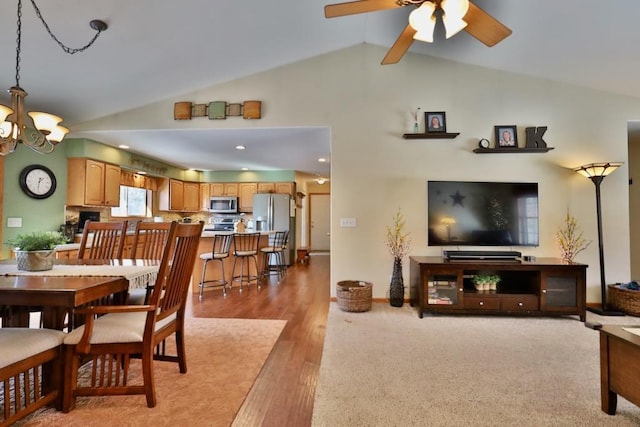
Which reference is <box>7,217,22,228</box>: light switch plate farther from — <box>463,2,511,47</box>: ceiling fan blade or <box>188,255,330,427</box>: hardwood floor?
<box>463,2,511,47</box>: ceiling fan blade

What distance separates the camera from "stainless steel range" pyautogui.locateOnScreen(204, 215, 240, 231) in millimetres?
7245

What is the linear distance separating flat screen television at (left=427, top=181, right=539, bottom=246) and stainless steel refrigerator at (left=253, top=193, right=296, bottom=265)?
12.8 feet

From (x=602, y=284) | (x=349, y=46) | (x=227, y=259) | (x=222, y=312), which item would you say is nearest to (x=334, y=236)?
(x=222, y=312)

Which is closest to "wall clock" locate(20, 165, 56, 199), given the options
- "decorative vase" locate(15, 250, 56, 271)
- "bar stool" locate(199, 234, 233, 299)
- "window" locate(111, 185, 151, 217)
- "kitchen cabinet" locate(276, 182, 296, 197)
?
"window" locate(111, 185, 151, 217)

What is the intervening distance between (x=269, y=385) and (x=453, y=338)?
1.69m

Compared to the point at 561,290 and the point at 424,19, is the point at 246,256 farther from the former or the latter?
the point at 561,290

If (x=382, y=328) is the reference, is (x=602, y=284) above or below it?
above

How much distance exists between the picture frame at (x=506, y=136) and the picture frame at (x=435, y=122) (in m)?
0.64

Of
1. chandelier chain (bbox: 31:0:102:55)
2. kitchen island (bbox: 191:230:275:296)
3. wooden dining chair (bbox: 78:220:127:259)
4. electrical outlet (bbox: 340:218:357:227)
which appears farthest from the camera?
kitchen island (bbox: 191:230:275:296)

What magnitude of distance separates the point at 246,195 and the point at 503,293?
5751 mm

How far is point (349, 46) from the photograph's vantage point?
3.93m

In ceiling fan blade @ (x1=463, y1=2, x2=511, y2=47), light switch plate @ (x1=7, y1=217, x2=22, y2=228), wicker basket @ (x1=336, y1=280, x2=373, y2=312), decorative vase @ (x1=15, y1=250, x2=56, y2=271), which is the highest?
ceiling fan blade @ (x1=463, y1=2, x2=511, y2=47)

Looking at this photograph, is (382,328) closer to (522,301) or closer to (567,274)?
(522,301)

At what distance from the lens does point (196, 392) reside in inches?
74.7
